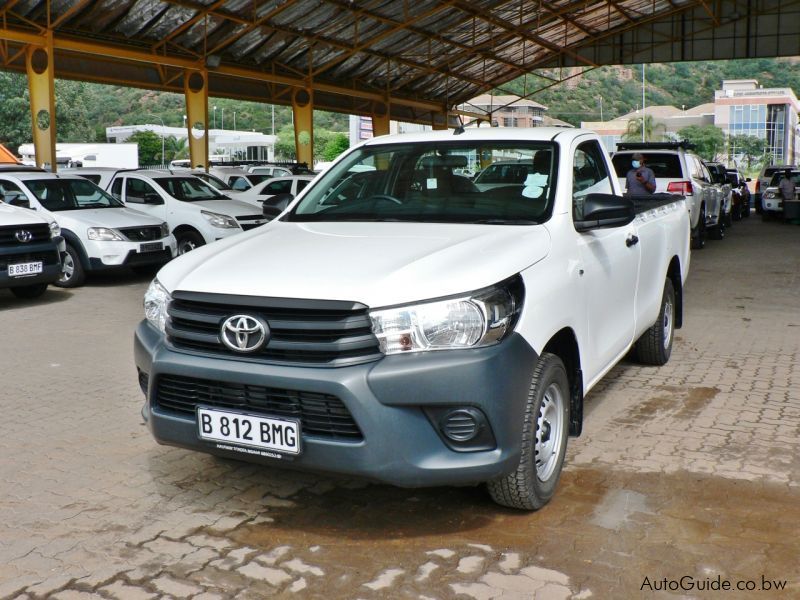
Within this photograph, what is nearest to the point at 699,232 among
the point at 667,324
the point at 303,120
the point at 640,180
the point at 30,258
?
the point at 640,180

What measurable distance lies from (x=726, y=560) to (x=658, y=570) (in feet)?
1.04

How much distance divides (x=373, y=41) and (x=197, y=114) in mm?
6095

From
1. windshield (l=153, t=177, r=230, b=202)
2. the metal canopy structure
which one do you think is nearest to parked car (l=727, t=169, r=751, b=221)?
the metal canopy structure

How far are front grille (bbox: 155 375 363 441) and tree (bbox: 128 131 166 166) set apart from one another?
8042 cm

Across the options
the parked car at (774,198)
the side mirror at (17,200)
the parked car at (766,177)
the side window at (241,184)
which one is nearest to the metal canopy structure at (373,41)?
the side window at (241,184)

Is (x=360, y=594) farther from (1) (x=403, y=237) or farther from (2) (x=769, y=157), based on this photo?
(2) (x=769, y=157)

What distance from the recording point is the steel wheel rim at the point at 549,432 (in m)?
4.07

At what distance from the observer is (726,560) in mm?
3645

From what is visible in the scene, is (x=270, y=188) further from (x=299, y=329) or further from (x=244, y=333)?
(x=299, y=329)

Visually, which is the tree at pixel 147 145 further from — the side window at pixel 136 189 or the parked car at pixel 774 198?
the side window at pixel 136 189

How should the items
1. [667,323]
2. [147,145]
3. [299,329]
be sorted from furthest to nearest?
[147,145] → [667,323] → [299,329]

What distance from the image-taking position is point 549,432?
417cm

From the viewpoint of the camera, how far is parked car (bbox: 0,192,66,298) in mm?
10336

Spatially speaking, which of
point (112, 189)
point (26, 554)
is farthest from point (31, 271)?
point (26, 554)
